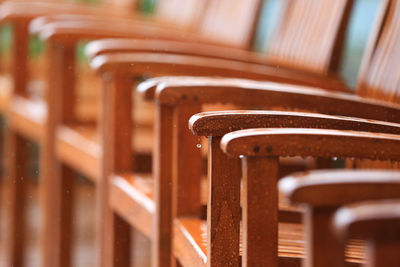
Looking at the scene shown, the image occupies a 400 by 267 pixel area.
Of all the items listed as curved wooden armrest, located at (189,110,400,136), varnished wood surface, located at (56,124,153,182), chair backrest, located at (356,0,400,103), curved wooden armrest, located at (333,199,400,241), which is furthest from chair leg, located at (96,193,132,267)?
curved wooden armrest, located at (333,199,400,241)

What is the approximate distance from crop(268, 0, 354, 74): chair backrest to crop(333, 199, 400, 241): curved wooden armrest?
0.95 m

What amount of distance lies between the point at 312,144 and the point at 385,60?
50cm

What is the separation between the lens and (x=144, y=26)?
1678 millimetres

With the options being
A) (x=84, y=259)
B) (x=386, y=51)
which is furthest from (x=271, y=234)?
(x=84, y=259)

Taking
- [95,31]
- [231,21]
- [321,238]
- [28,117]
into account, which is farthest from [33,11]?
[321,238]

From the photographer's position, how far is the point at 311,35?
1428 millimetres

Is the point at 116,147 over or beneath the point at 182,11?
beneath

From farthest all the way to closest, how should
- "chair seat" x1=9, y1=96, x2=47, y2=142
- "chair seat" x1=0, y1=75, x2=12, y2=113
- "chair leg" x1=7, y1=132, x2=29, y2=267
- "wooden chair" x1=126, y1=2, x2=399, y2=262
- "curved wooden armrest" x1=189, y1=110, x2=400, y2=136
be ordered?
"chair seat" x1=0, y1=75, x2=12, y2=113
"chair leg" x1=7, y1=132, x2=29, y2=267
"chair seat" x1=9, y1=96, x2=47, y2=142
"wooden chair" x1=126, y1=2, x2=399, y2=262
"curved wooden armrest" x1=189, y1=110, x2=400, y2=136

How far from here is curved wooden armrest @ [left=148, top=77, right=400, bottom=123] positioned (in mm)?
917

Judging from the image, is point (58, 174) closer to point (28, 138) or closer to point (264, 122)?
point (28, 138)

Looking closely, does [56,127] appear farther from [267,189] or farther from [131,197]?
[267,189]

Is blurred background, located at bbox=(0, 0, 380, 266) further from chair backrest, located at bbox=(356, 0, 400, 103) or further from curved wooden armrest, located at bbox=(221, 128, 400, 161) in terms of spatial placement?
curved wooden armrest, located at bbox=(221, 128, 400, 161)

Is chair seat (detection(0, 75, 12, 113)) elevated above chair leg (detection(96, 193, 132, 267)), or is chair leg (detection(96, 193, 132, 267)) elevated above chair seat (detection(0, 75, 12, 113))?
chair seat (detection(0, 75, 12, 113))

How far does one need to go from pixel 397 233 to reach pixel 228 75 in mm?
795
